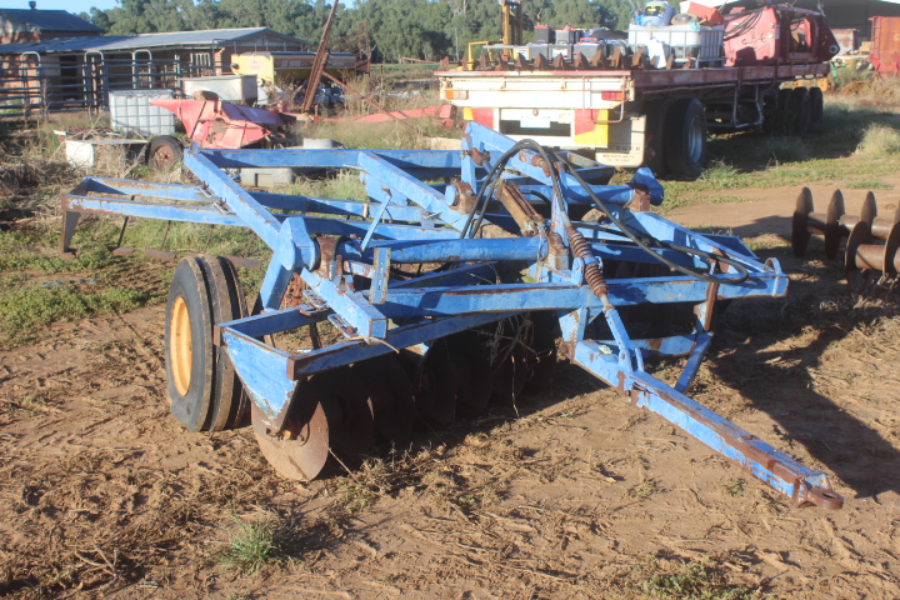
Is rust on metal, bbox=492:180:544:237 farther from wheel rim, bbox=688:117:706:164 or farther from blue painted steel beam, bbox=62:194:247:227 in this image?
wheel rim, bbox=688:117:706:164

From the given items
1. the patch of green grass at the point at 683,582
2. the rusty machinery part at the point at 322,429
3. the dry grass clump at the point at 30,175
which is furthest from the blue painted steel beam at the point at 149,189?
the dry grass clump at the point at 30,175

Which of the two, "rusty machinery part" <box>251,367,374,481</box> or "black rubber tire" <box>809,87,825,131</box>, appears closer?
"rusty machinery part" <box>251,367,374,481</box>

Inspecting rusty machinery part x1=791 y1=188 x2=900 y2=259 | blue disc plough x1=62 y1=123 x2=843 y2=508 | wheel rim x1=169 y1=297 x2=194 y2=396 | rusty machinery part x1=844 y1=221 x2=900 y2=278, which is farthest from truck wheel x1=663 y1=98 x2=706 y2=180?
wheel rim x1=169 y1=297 x2=194 y2=396

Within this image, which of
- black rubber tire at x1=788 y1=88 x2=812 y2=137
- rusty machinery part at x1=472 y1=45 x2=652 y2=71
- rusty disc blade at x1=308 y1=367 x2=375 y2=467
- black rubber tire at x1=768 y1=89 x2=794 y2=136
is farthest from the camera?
black rubber tire at x1=788 y1=88 x2=812 y2=137

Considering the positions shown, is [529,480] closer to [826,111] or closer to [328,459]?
[328,459]

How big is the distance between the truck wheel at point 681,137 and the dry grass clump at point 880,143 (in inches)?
171

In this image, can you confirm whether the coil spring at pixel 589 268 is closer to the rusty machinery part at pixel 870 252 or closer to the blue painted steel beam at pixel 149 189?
the blue painted steel beam at pixel 149 189

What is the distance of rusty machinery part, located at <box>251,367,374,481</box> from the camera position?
11.3ft

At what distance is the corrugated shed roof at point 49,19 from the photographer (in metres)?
38.9

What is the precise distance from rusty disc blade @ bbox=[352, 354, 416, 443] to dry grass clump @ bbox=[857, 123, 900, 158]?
12.4 m

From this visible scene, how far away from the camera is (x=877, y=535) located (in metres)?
3.07

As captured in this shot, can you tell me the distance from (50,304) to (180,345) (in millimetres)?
2181

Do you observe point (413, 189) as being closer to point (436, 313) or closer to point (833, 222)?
point (436, 313)

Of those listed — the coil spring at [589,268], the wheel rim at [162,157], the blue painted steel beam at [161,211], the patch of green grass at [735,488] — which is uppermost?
the wheel rim at [162,157]
